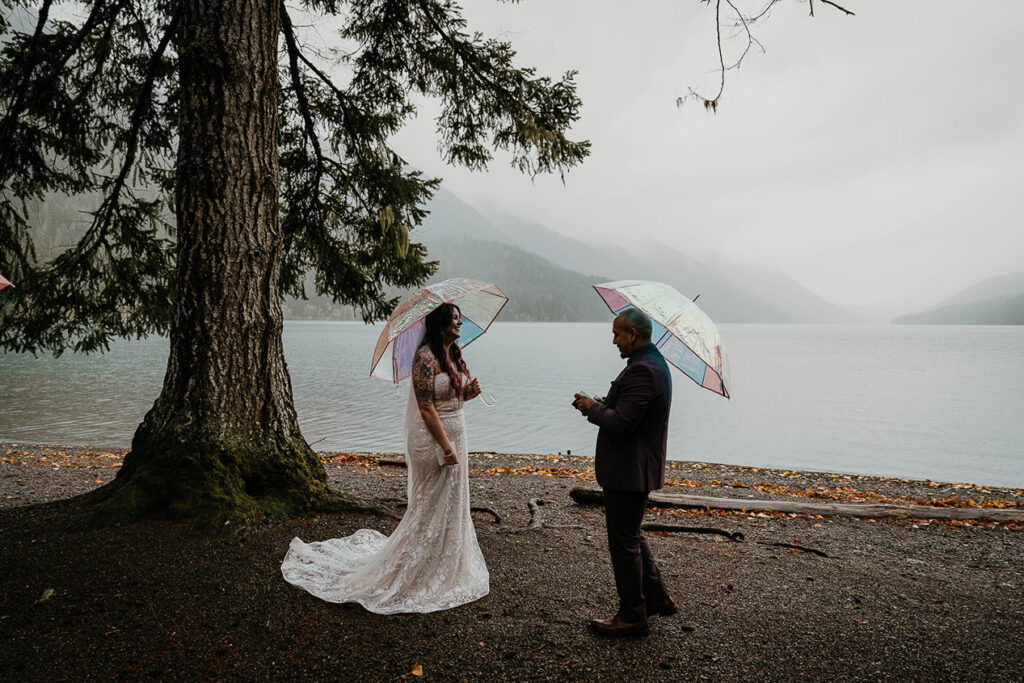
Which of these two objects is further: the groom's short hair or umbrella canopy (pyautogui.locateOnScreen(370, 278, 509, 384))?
umbrella canopy (pyautogui.locateOnScreen(370, 278, 509, 384))

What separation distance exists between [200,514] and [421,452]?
1.94 m

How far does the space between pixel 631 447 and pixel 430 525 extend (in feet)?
4.94

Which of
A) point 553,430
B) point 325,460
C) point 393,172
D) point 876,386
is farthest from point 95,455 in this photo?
point 876,386

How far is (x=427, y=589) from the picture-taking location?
12.4 feet

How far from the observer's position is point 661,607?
12.0 ft

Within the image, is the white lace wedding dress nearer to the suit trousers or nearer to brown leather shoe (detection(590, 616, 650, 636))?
brown leather shoe (detection(590, 616, 650, 636))

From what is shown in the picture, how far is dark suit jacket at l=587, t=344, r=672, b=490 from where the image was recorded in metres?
3.19

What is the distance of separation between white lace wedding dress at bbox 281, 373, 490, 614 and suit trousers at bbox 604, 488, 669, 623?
97 cm

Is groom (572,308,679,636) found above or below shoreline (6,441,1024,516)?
above

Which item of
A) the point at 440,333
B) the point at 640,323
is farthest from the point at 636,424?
the point at 440,333

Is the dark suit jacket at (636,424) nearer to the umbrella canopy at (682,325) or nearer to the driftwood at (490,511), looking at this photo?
the umbrella canopy at (682,325)

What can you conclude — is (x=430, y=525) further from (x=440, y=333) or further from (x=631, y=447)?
(x=631, y=447)

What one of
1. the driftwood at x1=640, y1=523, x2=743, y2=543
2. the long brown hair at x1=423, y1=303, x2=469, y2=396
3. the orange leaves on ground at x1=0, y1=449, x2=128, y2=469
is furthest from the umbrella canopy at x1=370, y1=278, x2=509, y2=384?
the orange leaves on ground at x1=0, y1=449, x2=128, y2=469

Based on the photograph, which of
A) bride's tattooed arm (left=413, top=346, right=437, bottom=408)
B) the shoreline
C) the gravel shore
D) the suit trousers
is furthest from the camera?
the shoreline
